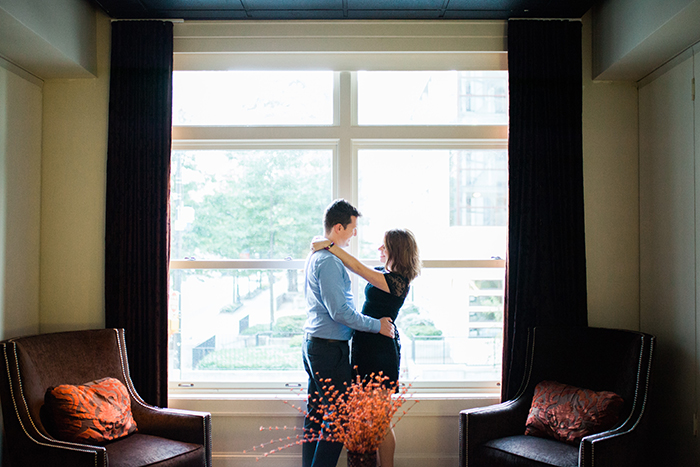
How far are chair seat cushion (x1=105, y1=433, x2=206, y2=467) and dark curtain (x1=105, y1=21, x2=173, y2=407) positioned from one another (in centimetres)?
51

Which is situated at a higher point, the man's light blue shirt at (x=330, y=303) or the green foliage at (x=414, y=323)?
the man's light blue shirt at (x=330, y=303)

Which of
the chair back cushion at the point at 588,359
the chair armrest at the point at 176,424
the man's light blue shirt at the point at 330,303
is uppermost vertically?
the man's light blue shirt at the point at 330,303

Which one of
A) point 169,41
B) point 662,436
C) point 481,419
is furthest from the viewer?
point 169,41

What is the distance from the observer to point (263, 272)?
3.09 metres

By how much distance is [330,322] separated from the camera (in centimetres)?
253

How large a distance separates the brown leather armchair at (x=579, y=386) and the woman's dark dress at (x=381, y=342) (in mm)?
485

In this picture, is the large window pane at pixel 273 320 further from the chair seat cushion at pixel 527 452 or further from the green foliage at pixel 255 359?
the chair seat cushion at pixel 527 452

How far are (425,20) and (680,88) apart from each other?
60.0 inches

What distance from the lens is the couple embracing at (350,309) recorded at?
2486mm

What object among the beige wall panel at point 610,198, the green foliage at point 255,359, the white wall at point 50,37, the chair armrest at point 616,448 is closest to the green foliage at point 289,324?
the green foliage at point 255,359

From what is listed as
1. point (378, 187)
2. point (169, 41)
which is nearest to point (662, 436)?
point (378, 187)

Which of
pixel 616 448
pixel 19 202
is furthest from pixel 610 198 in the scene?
pixel 19 202

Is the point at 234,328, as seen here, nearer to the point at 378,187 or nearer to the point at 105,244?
the point at 105,244

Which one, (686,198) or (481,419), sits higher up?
(686,198)
